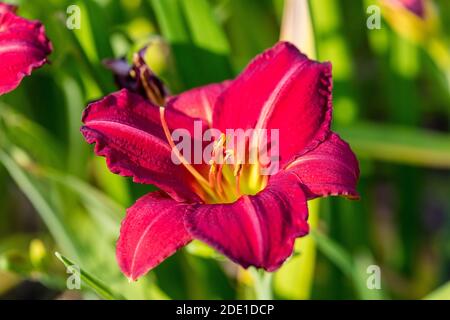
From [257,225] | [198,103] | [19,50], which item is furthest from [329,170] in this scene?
[19,50]

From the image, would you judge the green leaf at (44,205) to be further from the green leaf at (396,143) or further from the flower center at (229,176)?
the green leaf at (396,143)

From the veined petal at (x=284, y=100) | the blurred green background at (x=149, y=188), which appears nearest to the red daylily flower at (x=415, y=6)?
the blurred green background at (x=149, y=188)

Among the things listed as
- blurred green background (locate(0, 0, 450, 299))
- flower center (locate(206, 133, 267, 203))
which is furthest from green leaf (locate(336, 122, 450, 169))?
flower center (locate(206, 133, 267, 203))

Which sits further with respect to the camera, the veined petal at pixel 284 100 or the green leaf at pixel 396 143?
the green leaf at pixel 396 143

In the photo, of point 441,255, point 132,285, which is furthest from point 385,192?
point 132,285

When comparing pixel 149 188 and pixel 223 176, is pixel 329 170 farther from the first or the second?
pixel 149 188

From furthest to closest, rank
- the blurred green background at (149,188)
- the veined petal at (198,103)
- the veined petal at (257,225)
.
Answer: the blurred green background at (149,188)
the veined petal at (198,103)
the veined petal at (257,225)

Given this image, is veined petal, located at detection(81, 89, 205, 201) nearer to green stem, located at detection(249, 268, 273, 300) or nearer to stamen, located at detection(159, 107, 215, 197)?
stamen, located at detection(159, 107, 215, 197)
